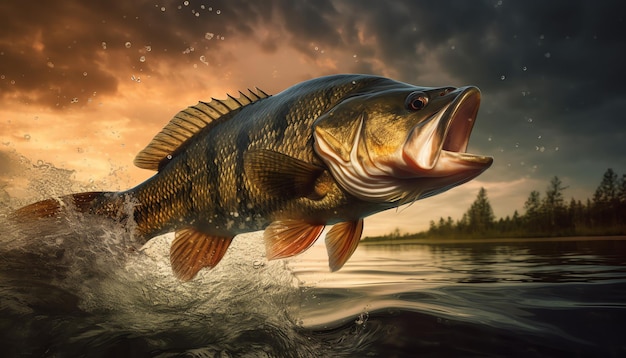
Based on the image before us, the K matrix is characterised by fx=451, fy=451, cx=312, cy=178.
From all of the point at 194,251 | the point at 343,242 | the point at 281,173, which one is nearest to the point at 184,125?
the point at 194,251

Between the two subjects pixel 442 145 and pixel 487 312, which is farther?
pixel 487 312

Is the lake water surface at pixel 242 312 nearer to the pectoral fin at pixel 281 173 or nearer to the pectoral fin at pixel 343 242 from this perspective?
the pectoral fin at pixel 343 242

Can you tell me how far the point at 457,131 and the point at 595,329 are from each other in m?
2.33

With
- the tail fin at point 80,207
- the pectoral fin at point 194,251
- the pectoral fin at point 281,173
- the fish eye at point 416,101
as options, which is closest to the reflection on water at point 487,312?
the pectoral fin at point 194,251

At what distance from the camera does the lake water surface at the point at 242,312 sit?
316 cm

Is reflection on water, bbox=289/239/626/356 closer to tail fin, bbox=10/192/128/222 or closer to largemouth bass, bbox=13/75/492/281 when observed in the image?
largemouth bass, bbox=13/75/492/281

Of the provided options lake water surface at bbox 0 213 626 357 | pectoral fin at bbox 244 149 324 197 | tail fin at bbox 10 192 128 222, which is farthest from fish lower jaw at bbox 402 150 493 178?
tail fin at bbox 10 192 128 222

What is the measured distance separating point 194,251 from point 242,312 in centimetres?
69

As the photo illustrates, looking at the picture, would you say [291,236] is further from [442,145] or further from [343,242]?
[442,145]

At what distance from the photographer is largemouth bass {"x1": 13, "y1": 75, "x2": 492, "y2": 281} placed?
295cm

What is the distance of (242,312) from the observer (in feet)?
13.2

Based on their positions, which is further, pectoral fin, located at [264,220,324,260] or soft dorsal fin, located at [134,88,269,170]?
soft dorsal fin, located at [134,88,269,170]

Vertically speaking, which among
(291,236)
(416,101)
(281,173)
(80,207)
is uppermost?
(416,101)

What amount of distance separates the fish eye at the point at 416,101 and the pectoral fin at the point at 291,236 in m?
1.12
